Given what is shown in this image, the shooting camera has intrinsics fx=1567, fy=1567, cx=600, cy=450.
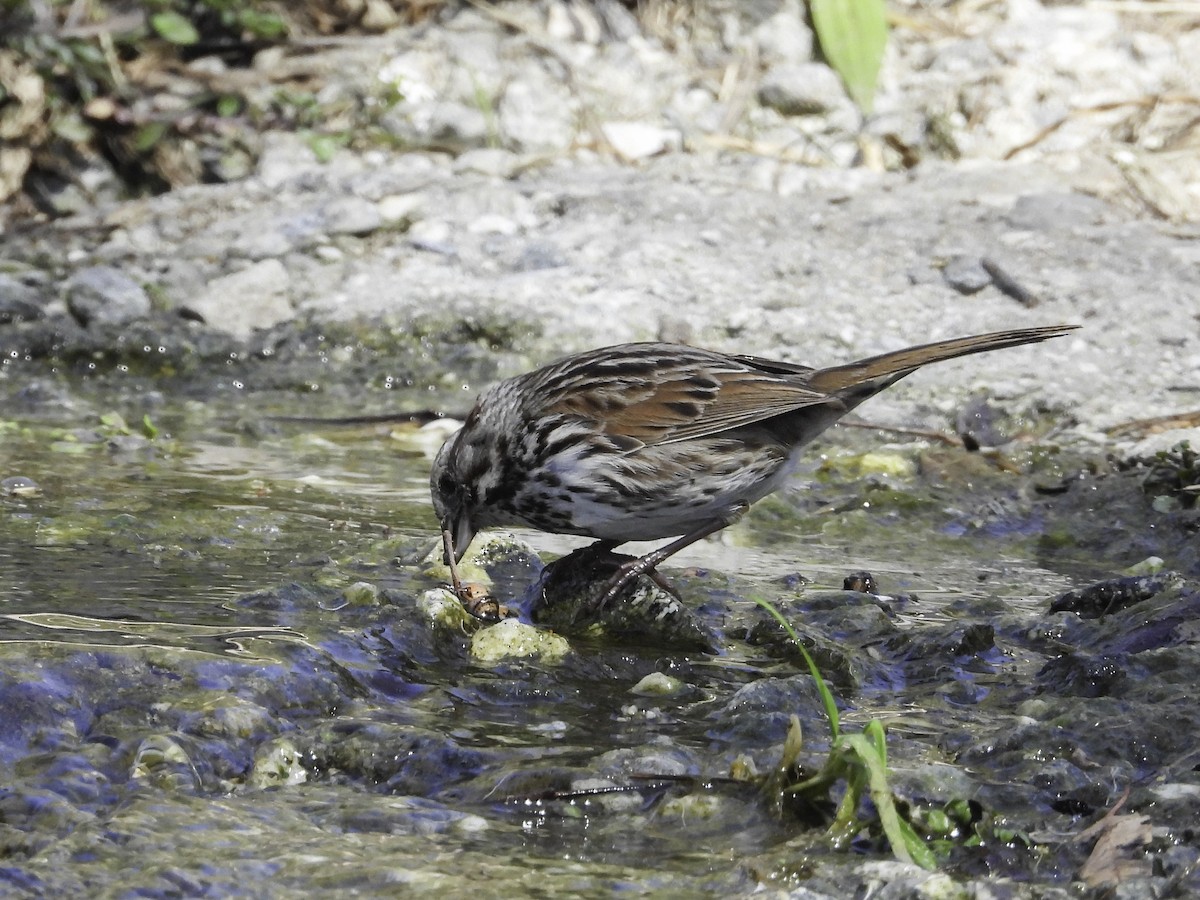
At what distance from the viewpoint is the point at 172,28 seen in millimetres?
10445

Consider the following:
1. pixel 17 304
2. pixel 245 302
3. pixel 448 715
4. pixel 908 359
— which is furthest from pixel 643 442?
pixel 17 304

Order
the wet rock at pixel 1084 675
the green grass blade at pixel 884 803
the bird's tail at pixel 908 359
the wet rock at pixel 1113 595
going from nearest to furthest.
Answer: the green grass blade at pixel 884 803, the wet rock at pixel 1084 675, the wet rock at pixel 1113 595, the bird's tail at pixel 908 359

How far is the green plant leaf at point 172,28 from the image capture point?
1041cm

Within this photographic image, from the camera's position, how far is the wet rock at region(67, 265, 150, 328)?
28.0 feet

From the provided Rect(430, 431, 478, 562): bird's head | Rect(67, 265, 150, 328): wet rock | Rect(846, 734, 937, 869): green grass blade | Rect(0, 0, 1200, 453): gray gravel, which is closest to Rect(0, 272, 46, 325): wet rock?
Rect(0, 0, 1200, 453): gray gravel

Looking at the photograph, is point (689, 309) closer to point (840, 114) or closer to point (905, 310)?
point (905, 310)

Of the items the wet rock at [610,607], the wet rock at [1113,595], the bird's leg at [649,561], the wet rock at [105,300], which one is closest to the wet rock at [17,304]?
the wet rock at [105,300]

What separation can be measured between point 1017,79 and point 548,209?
3532 mm

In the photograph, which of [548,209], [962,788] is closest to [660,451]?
[962,788]

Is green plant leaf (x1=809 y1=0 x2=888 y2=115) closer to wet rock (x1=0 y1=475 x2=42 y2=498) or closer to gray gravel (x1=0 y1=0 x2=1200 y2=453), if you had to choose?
gray gravel (x1=0 y1=0 x2=1200 y2=453)

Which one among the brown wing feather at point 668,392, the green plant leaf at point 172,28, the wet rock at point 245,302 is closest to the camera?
the brown wing feather at point 668,392

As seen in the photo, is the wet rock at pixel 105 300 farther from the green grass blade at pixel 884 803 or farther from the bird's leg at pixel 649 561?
the green grass blade at pixel 884 803

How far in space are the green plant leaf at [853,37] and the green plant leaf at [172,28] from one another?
4.25 m

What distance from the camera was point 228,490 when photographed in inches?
253
